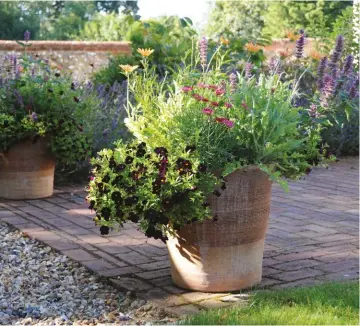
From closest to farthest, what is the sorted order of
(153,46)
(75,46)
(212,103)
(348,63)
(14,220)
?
(212,103) → (14,220) → (348,63) → (153,46) → (75,46)

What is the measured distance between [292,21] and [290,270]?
72.2 feet

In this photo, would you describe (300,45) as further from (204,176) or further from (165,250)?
(204,176)

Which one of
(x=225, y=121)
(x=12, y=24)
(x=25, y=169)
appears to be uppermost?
(x=12, y=24)

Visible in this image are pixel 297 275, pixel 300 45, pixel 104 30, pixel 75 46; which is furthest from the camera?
pixel 104 30

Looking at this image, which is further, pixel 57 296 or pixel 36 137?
pixel 36 137

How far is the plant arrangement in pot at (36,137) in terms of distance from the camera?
5.59 meters

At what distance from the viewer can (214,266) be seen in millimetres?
3393

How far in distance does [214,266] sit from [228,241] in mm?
149

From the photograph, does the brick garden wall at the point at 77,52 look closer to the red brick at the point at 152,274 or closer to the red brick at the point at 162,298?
the red brick at the point at 152,274

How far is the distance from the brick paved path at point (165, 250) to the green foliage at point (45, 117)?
485 millimetres

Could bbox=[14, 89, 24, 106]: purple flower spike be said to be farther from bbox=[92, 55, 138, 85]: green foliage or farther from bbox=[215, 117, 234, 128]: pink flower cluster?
bbox=[92, 55, 138, 85]: green foliage

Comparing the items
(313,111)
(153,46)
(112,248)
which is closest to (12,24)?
(153,46)

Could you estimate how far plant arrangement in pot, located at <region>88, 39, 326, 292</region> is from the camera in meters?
3.17

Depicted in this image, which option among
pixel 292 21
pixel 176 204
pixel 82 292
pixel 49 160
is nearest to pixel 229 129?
pixel 176 204
